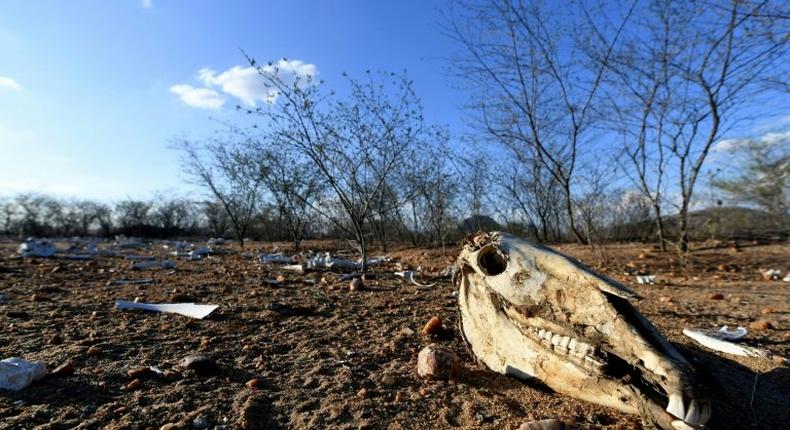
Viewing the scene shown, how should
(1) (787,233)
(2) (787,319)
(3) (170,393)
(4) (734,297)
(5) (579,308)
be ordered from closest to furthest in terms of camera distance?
(5) (579,308) → (3) (170,393) → (2) (787,319) → (4) (734,297) → (1) (787,233)

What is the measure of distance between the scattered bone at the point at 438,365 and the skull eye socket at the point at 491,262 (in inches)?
19.7

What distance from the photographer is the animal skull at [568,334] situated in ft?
5.08

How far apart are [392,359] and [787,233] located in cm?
1044

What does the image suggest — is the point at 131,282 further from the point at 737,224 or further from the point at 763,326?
the point at 737,224

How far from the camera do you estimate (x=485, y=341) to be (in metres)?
2.45

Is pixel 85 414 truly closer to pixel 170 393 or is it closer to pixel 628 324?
pixel 170 393

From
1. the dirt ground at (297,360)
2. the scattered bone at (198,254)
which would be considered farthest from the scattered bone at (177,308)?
the scattered bone at (198,254)

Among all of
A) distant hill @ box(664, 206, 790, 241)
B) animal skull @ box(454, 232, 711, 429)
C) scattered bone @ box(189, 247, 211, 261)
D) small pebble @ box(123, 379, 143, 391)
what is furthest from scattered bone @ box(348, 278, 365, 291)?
distant hill @ box(664, 206, 790, 241)

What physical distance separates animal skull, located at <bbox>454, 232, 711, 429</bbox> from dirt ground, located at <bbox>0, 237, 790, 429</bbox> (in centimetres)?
11

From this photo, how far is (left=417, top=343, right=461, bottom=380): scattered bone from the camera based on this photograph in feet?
7.47

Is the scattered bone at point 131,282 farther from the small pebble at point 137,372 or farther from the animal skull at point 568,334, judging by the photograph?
the animal skull at point 568,334

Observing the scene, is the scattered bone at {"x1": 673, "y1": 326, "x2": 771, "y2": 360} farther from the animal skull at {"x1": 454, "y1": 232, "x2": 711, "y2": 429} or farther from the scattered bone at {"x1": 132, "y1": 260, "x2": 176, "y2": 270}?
the scattered bone at {"x1": 132, "y1": 260, "x2": 176, "y2": 270}

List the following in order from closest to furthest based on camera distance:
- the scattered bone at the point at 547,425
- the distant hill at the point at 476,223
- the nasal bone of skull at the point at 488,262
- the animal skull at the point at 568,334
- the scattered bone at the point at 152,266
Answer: the animal skull at the point at 568,334, the scattered bone at the point at 547,425, the nasal bone of skull at the point at 488,262, the scattered bone at the point at 152,266, the distant hill at the point at 476,223

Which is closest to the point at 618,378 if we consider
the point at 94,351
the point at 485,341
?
the point at 485,341
